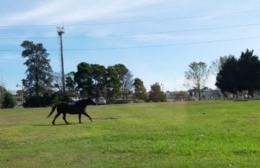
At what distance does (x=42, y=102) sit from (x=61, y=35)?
678 inches

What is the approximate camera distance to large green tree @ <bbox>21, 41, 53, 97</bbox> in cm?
12550

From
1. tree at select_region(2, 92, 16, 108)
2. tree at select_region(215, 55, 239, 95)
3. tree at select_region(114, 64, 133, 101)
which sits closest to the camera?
tree at select_region(2, 92, 16, 108)

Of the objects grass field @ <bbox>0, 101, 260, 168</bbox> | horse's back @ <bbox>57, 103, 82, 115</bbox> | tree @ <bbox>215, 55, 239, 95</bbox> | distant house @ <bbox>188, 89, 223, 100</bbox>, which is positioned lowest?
grass field @ <bbox>0, 101, 260, 168</bbox>

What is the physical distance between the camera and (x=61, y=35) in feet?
339

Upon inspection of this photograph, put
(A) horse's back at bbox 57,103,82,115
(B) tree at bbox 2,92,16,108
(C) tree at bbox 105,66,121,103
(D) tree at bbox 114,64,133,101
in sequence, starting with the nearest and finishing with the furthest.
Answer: (A) horse's back at bbox 57,103,82,115 < (B) tree at bbox 2,92,16,108 < (C) tree at bbox 105,66,121,103 < (D) tree at bbox 114,64,133,101

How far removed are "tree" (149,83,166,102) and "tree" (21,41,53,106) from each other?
30.8 m

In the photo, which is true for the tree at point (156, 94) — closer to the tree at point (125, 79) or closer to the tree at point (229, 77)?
the tree at point (125, 79)

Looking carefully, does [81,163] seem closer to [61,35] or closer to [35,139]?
[35,139]

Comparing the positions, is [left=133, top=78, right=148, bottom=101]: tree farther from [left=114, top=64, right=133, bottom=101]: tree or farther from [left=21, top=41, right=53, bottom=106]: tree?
[left=21, top=41, right=53, bottom=106]: tree

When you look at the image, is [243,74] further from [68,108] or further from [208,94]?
[68,108]

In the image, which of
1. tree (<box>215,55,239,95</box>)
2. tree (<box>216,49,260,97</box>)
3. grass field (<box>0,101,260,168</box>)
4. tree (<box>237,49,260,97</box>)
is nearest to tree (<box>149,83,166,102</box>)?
tree (<box>215,55,239,95</box>)

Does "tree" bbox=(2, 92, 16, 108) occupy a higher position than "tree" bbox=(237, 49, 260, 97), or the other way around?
"tree" bbox=(237, 49, 260, 97)

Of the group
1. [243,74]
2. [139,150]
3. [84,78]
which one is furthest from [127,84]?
[139,150]

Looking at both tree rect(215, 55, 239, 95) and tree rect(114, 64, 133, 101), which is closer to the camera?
tree rect(215, 55, 239, 95)
